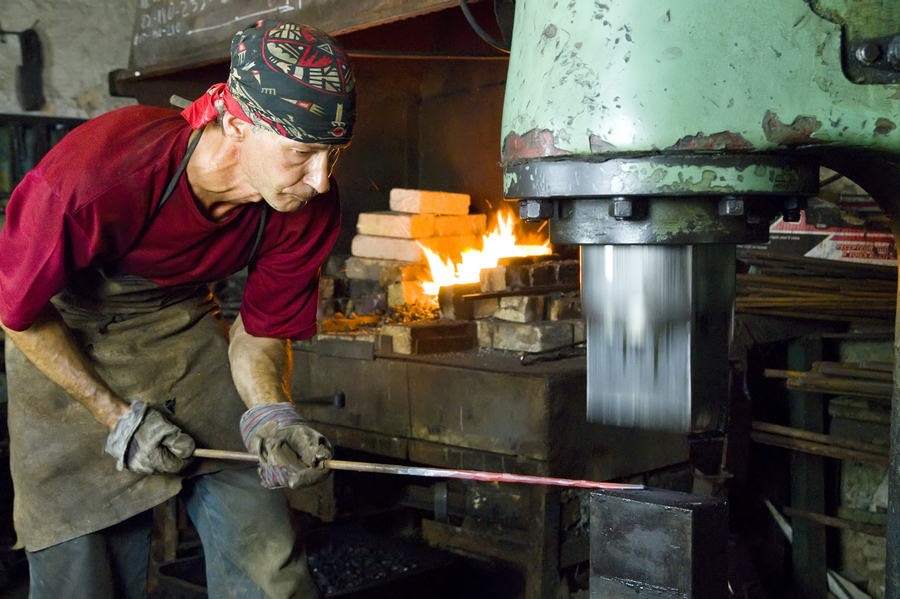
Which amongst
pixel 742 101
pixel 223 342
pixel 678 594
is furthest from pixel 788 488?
pixel 742 101

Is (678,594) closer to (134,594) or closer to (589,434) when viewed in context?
(134,594)

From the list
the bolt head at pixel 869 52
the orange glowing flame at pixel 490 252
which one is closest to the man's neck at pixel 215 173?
the bolt head at pixel 869 52

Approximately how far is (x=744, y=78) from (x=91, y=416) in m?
1.69

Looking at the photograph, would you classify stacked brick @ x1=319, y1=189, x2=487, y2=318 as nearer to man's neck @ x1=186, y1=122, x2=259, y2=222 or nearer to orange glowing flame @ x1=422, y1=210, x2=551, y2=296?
orange glowing flame @ x1=422, y1=210, x2=551, y2=296

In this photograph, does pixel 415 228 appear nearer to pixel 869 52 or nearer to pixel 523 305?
pixel 523 305

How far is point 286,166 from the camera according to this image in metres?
1.78

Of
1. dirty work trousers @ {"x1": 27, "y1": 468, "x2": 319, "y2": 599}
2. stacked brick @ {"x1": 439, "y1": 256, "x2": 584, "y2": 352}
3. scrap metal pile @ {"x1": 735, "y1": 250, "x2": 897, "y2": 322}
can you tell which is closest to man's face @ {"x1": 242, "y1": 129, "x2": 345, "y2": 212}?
dirty work trousers @ {"x1": 27, "y1": 468, "x2": 319, "y2": 599}

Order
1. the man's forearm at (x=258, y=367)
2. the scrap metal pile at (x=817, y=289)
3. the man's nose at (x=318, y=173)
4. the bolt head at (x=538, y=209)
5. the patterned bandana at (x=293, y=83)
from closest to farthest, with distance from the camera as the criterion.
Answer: the bolt head at (x=538, y=209) → the patterned bandana at (x=293, y=83) → the man's nose at (x=318, y=173) → the man's forearm at (x=258, y=367) → the scrap metal pile at (x=817, y=289)

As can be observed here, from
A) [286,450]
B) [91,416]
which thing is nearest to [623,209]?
[286,450]

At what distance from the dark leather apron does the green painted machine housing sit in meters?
1.23

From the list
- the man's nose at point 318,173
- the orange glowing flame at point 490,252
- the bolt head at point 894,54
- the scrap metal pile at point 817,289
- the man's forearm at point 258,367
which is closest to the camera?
the bolt head at point 894,54

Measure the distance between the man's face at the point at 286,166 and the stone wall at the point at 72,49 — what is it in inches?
130

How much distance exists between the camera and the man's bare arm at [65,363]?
1898mm

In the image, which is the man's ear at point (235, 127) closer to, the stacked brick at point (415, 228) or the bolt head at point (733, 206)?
the bolt head at point (733, 206)
